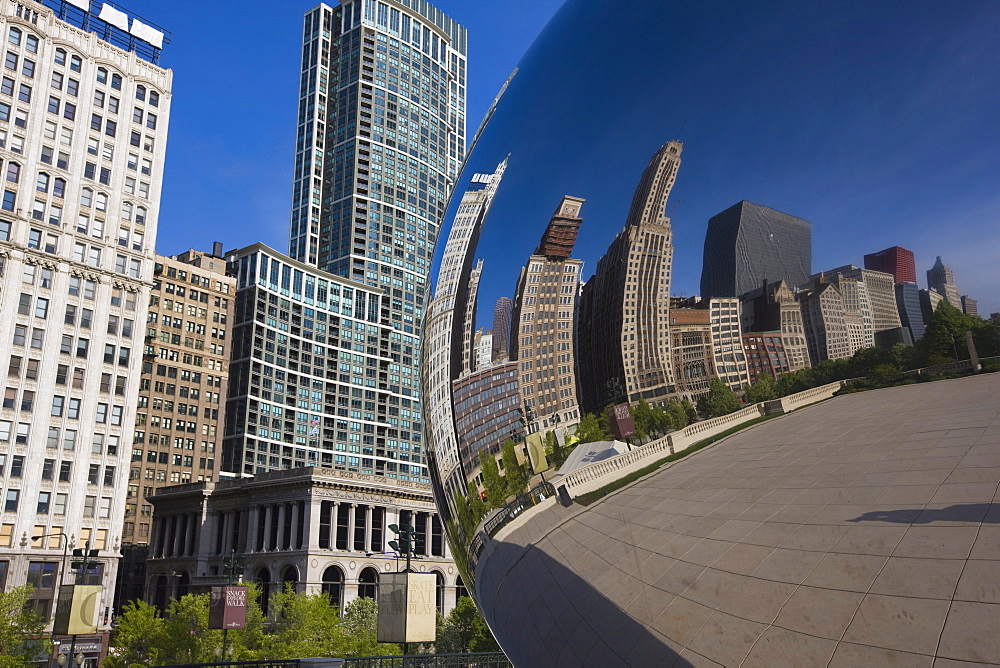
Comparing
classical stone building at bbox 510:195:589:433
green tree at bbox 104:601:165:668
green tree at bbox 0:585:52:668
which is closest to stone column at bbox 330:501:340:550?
green tree at bbox 104:601:165:668

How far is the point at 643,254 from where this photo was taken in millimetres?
1827

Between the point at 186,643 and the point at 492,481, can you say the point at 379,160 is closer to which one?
the point at 186,643

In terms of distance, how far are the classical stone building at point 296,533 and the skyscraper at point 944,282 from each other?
81.0 m

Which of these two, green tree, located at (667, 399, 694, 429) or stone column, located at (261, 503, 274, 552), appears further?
stone column, located at (261, 503, 274, 552)

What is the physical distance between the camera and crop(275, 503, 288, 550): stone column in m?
81.2

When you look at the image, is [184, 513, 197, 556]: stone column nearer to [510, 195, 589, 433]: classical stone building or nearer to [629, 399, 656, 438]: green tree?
[510, 195, 589, 433]: classical stone building

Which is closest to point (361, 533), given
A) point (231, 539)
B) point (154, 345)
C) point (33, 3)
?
point (231, 539)

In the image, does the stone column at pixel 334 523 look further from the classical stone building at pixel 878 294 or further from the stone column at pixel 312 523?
the classical stone building at pixel 878 294

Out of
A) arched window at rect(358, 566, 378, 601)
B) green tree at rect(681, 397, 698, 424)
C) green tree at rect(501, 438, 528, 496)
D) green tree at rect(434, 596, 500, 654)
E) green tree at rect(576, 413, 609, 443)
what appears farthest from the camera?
arched window at rect(358, 566, 378, 601)

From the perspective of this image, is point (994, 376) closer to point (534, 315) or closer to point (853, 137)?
point (853, 137)

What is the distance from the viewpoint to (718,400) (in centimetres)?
172

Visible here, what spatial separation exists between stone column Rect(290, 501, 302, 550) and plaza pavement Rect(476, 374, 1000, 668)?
84.0 m

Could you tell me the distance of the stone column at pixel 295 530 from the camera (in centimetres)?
7984

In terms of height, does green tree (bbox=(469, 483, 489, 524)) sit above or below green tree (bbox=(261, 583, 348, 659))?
above
